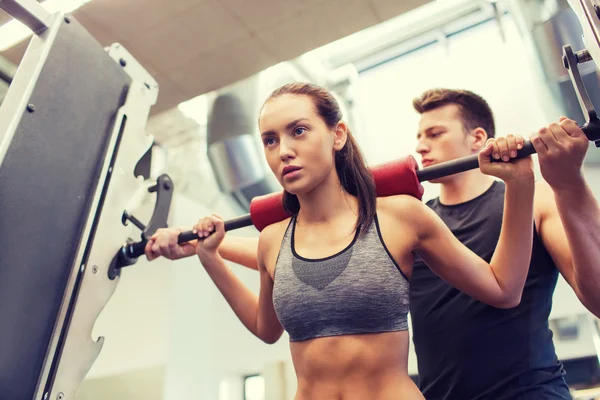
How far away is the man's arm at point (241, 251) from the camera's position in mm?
1445

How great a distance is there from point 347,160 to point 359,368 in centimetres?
46

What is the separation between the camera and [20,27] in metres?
2.41

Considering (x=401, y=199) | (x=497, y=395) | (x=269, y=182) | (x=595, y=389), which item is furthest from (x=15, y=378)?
(x=595, y=389)

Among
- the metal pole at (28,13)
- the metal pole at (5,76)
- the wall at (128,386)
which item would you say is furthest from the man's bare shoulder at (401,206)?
the wall at (128,386)

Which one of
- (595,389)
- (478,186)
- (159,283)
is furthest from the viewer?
(159,283)

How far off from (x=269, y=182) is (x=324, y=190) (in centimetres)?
194

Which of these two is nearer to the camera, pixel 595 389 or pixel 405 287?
pixel 405 287

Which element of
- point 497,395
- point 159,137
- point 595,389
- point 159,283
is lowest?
point 497,395

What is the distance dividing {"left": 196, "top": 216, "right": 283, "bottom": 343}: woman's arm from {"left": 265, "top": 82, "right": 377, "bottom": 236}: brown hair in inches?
8.7

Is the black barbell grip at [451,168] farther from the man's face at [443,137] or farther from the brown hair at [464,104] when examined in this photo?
the brown hair at [464,104]

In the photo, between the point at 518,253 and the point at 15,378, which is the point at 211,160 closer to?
the point at 15,378

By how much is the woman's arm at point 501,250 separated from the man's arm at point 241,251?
2.04ft

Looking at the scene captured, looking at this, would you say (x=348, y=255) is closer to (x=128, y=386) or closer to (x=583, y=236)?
(x=583, y=236)

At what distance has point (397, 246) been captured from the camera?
0.92 meters
